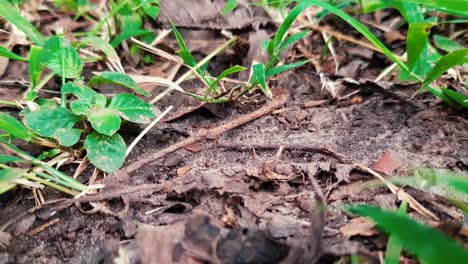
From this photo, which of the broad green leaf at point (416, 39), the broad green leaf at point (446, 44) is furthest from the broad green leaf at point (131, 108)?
the broad green leaf at point (446, 44)

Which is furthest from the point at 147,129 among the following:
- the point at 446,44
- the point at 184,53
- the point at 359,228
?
the point at 446,44

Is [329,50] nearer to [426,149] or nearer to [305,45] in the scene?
[305,45]

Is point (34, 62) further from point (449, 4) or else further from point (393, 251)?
point (449, 4)

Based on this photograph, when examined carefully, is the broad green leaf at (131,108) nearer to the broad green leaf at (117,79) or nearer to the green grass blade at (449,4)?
the broad green leaf at (117,79)

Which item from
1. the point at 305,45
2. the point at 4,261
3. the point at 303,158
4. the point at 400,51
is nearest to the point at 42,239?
the point at 4,261

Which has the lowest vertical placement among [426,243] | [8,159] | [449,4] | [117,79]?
[8,159]

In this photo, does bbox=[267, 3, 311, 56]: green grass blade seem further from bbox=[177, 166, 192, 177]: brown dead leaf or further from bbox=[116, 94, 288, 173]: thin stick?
bbox=[177, 166, 192, 177]: brown dead leaf

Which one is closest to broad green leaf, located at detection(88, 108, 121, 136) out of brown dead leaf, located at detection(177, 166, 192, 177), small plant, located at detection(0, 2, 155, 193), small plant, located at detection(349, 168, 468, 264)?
small plant, located at detection(0, 2, 155, 193)
